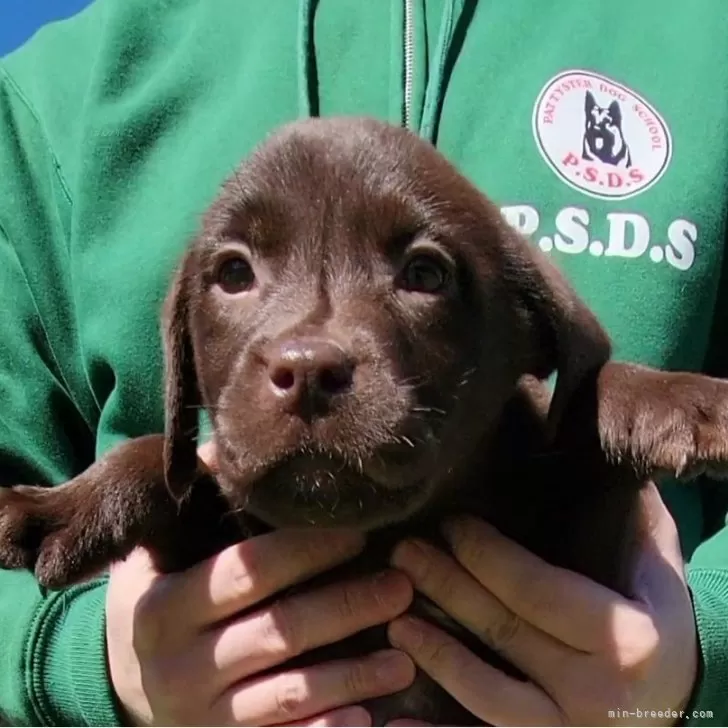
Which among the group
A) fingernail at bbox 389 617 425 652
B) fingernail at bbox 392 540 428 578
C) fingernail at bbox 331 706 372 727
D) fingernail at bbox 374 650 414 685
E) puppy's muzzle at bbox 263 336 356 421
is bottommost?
fingernail at bbox 331 706 372 727

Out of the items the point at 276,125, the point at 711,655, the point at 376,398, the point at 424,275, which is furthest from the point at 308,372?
the point at 276,125

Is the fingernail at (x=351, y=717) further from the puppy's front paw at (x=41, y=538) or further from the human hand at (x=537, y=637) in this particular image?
the puppy's front paw at (x=41, y=538)

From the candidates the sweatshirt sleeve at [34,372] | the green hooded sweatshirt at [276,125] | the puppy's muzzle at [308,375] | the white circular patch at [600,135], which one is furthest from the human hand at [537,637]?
the white circular patch at [600,135]

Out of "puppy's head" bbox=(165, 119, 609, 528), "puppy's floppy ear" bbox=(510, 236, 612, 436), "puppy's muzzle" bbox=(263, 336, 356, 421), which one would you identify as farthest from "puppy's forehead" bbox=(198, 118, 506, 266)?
"puppy's muzzle" bbox=(263, 336, 356, 421)

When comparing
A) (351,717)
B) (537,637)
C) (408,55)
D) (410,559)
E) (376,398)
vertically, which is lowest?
(351,717)

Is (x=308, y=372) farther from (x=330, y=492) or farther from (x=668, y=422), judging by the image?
(x=668, y=422)

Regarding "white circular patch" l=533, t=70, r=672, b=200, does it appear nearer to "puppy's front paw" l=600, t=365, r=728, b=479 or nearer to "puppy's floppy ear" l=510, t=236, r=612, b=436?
"puppy's floppy ear" l=510, t=236, r=612, b=436

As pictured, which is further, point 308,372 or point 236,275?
point 236,275
